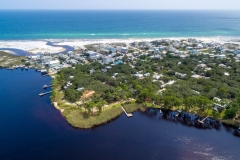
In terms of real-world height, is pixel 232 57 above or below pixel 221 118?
above

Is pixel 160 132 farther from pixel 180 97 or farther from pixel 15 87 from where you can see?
pixel 15 87

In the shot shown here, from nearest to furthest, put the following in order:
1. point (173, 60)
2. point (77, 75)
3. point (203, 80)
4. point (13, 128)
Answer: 1. point (13, 128)
2. point (203, 80)
3. point (77, 75)
4. point (173, 60)

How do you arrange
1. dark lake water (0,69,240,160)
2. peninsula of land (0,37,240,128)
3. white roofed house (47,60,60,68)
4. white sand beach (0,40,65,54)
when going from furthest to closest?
1. white sand beach (0,40,65,54)
2. white roofed house (47,60,60,68)
3. peninsula of land (0,37,240,128)
4. dark lake water (0,69,240,160)

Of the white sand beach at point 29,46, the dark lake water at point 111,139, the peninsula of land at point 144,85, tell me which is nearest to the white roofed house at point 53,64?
the peninsula of land at point 144,85

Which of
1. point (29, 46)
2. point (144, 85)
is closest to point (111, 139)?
point (144, 85)

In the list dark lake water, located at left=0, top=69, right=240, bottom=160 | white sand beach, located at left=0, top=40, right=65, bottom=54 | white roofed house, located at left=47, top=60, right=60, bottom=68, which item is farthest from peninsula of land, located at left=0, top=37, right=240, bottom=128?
white sand beach, located at left=0, top=40, right=65, bottom=54

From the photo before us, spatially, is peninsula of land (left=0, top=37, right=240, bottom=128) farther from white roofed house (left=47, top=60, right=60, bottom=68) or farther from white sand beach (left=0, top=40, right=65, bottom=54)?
white sand beach (left=0, top=40, right=65, bottom=54)

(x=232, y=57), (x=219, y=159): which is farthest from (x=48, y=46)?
(x=219, y=159)

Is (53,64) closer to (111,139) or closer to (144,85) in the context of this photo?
(144,85)

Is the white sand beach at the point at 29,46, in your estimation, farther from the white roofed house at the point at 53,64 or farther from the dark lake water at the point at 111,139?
the dark lake water at the point at 111,139
